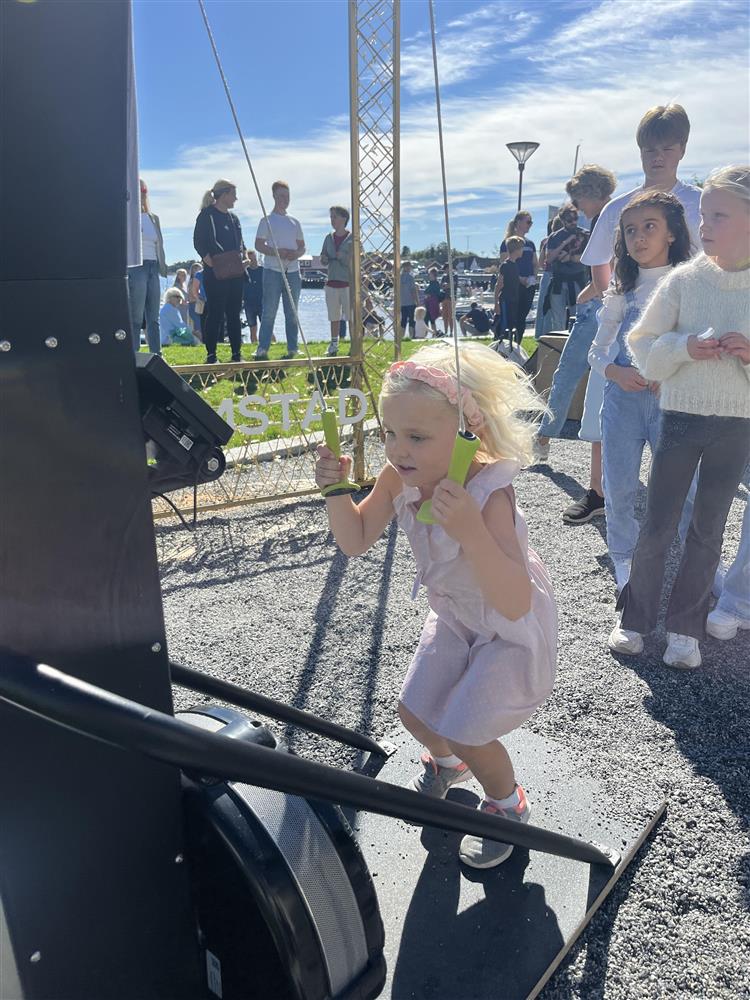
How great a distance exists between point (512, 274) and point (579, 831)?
33.3 ft

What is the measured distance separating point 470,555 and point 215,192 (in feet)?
23.6

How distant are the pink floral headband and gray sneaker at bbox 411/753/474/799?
109 cm

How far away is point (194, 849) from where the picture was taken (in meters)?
1.46


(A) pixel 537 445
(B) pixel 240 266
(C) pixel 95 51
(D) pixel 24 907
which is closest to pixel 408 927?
(D) pixel 24 907

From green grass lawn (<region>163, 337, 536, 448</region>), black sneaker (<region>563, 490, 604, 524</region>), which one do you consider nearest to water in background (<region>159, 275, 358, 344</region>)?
green grass lawn (<region>163, 337, 536, 448</region>)

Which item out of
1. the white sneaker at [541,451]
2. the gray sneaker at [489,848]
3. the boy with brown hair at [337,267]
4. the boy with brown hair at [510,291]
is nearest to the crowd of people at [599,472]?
the gray sneaker at [489,848]

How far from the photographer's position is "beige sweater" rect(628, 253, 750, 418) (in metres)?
2.90

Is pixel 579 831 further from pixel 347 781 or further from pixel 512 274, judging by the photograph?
pixel 512 274

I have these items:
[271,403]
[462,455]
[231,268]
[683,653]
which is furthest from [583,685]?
[231,268]

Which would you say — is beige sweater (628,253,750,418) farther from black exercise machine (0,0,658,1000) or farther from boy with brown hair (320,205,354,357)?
boy with brown hair (320,205,354,357)

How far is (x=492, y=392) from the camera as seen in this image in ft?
6.61

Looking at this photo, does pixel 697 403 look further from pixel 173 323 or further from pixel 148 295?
pixel 173 323

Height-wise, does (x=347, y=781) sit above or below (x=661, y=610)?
above

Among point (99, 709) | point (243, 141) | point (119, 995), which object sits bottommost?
point (119, 995)
